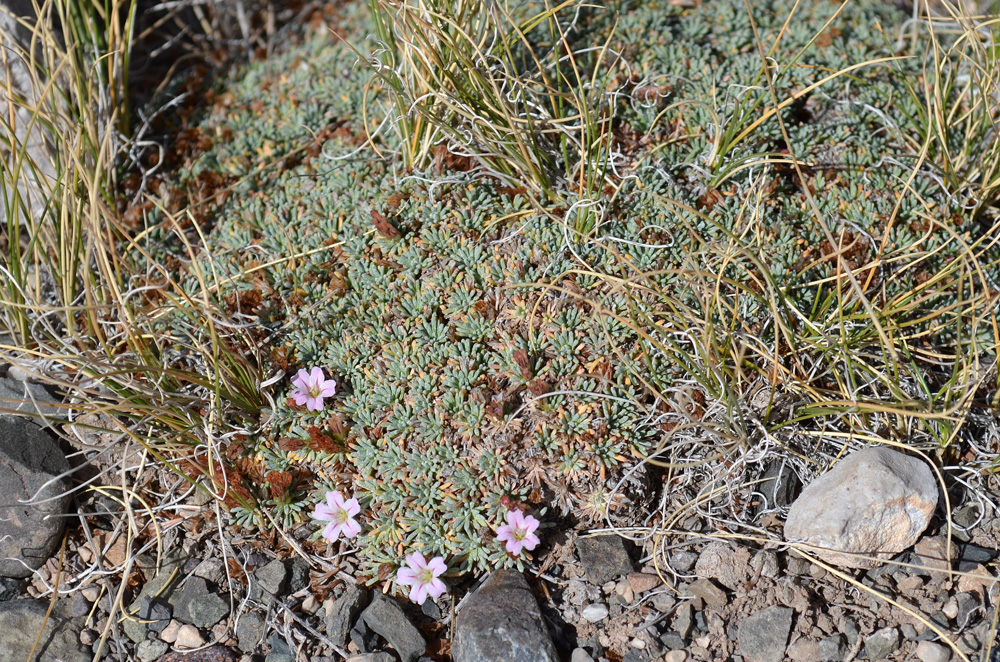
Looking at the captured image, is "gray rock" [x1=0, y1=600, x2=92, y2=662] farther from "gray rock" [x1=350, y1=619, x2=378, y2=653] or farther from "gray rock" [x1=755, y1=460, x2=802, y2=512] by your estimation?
Result: "gray rock" [x1=755, y1=460, x2=802, y2=512]

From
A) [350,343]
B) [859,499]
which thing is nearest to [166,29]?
[350,343]

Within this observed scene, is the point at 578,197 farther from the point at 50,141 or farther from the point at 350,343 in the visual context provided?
the point at 50,141

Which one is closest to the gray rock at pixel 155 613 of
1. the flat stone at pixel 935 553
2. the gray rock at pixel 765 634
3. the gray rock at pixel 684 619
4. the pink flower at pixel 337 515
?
the pink flower at pixel 337 515

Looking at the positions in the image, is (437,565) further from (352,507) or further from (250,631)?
(250,631)

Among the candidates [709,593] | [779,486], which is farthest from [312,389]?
[779,486]

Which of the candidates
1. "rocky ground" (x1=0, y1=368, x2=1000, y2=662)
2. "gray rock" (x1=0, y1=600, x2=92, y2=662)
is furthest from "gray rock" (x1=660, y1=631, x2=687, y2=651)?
"gray rock" (x1=0, y1=600, x2=92, y2=662)

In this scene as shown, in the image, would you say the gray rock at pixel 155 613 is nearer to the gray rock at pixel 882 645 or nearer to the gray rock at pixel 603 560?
the gray rock at pixel 603 560
